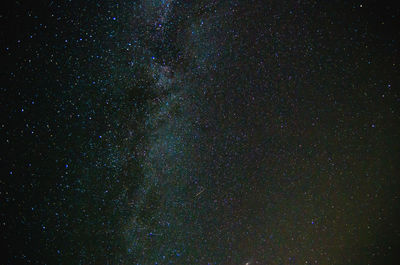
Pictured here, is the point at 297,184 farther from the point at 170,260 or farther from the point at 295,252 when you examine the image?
the point at 170,260

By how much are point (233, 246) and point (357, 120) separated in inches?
25.7

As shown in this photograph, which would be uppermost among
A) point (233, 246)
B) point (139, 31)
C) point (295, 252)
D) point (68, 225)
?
point (139, 31)

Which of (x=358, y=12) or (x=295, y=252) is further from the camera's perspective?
(x=295, y=252)

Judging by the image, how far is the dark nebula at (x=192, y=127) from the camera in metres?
0.61

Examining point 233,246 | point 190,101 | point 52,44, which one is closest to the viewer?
point 52,44

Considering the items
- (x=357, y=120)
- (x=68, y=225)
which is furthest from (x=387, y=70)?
(x=68, y=225)

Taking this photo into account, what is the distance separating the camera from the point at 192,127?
71cm

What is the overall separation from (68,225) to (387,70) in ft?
4.01

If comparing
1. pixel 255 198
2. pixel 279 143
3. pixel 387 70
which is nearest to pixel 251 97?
pixel 279 143

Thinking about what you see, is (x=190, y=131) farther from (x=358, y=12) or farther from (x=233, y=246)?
(x=358, y=12)

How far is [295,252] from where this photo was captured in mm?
843

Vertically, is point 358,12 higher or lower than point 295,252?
higher

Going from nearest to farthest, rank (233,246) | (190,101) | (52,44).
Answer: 1. (52,44)
2. (190,101)
3. (233,246)

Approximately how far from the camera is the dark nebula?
610 mm
